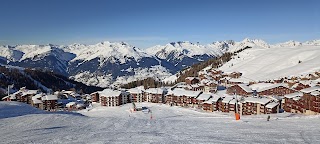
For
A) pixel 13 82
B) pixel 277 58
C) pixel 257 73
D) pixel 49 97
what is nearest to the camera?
pixel 49 97

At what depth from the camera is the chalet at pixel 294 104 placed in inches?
2362

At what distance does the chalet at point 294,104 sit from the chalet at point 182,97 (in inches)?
1053

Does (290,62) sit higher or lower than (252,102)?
higher

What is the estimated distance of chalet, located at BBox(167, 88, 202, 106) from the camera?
285ft

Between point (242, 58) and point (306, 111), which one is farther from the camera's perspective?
point (242, 58)

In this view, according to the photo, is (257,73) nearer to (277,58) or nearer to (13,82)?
(277,58)

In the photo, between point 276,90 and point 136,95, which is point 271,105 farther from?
point 136,95

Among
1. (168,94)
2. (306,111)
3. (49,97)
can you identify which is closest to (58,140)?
(306,111)

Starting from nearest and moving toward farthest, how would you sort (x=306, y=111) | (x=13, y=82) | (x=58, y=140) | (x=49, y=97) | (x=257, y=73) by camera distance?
(x=58, y=140)
(x=306, y=111)
(x=49, y=97)
(x=257, y=73)
(x=13, y=82)

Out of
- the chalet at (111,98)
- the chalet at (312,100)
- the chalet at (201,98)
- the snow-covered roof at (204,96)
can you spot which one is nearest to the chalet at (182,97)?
the chalet at (201,98)

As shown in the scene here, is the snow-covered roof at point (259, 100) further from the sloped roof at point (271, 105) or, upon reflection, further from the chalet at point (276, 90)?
the chalet at point (276, 90)

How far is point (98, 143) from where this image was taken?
1875cm

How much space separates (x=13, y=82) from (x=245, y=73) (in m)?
145

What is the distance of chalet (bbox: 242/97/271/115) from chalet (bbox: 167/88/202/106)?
778 inches
